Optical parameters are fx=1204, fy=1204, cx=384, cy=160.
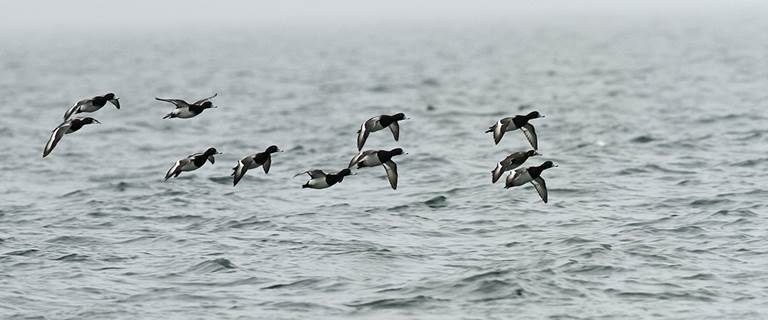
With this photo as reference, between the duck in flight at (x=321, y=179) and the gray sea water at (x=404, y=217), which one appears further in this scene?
the duck in flight at (x=321, y=179)

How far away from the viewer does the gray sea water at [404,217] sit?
18953 mm

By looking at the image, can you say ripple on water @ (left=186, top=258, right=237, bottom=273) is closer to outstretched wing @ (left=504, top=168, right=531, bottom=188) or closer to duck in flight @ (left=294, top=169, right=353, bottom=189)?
duck in flight @ (left=294, top=169, right=353, bottom=189)

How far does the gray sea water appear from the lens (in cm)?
1895

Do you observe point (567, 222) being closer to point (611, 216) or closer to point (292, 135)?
point (611, 216)

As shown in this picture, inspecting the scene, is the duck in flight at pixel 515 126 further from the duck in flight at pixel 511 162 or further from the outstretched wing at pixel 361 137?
the outstretched wing at pixel 361 137

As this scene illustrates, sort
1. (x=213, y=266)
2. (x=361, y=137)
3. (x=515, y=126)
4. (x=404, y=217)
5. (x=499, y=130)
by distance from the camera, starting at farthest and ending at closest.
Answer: (x=404, y=217) < (x=213, y=266) < (x=515, y=126) < (x=499, y=130) < (x=361, y=137)

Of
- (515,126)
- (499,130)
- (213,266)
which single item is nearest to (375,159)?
(499,130)

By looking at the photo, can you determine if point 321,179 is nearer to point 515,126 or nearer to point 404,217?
point 515,126

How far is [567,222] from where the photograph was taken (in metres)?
24.8

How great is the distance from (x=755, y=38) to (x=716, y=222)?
10306 cm

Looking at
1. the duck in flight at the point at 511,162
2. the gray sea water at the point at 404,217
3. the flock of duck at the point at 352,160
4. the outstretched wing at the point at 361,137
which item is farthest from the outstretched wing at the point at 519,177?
the outstretched wing at the point at 361,137

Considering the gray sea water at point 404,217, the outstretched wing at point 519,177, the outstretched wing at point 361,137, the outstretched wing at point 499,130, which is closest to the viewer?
the gray sea water at point 404,217

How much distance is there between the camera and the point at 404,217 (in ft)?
84.9

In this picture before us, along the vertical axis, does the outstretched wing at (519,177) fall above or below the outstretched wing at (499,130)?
below
